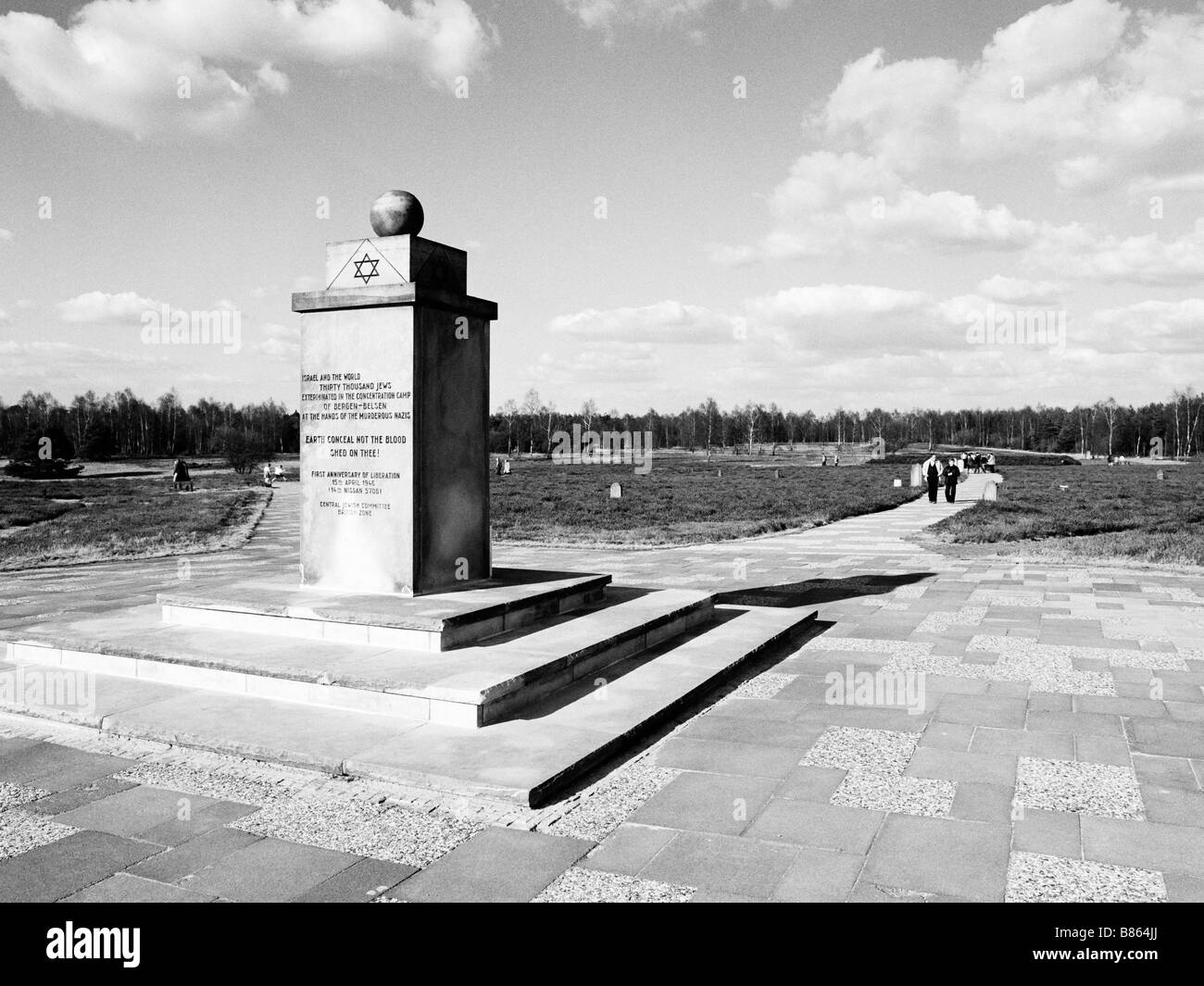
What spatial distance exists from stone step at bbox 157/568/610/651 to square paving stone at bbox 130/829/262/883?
2.59 m

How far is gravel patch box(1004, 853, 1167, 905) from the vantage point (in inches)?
143

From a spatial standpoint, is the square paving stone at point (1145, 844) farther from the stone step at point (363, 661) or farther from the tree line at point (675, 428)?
the tree line at point (675, 428)

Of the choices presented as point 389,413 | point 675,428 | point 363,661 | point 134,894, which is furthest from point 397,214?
point 675,428

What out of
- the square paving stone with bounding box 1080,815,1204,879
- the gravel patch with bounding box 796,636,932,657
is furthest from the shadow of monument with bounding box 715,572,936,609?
the square paving stone with bounding box 1080,815,1204,879

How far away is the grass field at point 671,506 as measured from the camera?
2138 cm

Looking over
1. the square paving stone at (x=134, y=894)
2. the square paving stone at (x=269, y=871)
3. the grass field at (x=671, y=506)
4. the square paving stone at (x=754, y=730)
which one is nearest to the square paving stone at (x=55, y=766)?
the square paving stone at (x=134, y=894)

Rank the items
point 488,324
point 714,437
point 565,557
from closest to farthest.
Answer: point 488,324, point 565,557, point 714,437

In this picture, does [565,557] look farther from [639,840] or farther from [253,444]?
[253,444]

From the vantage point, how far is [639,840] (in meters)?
4.20

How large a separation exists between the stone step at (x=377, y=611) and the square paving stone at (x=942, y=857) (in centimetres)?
360

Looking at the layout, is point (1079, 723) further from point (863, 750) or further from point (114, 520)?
point (114, 520)

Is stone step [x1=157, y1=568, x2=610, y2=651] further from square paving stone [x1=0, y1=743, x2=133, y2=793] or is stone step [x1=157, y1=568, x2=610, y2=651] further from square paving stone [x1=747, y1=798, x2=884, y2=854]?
square paving stone [x1=747, y1=798, x2=884, y2=854]
